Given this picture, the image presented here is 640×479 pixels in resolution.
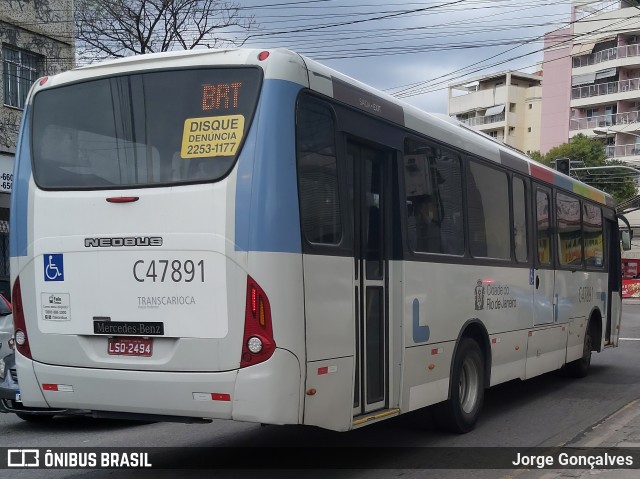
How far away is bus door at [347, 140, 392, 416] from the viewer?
6723 millimetres

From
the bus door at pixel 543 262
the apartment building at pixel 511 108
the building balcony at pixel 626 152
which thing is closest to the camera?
the bus door at pixel 543 262

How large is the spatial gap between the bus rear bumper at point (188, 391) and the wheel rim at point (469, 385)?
11.6 ft

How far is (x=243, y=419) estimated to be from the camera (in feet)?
18.6

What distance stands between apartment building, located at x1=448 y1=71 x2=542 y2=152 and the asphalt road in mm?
67103

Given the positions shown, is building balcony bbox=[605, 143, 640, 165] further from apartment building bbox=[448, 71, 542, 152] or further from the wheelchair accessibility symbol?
the wheelchair accessibility symbol

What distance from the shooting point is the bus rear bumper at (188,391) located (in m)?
5.61

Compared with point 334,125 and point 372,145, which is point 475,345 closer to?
point 372,145

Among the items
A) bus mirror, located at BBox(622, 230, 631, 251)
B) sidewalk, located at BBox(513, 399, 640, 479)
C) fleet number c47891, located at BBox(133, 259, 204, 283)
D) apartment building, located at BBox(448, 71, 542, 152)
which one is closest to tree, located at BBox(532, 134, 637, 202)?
apartment building, located at BBox(448, 71, 542, 152)

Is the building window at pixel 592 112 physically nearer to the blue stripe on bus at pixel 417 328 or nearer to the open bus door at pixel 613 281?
the open bus door at pixel 613 281

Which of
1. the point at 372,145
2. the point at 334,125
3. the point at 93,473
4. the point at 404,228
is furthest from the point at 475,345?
the point at 93,473

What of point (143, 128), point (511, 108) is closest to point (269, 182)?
point (143, 128)

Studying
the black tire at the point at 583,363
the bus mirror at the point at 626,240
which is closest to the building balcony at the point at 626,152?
the bus mirror at the point at 626,240

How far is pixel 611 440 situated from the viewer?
8.29 meters

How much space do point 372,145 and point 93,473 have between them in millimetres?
3762
